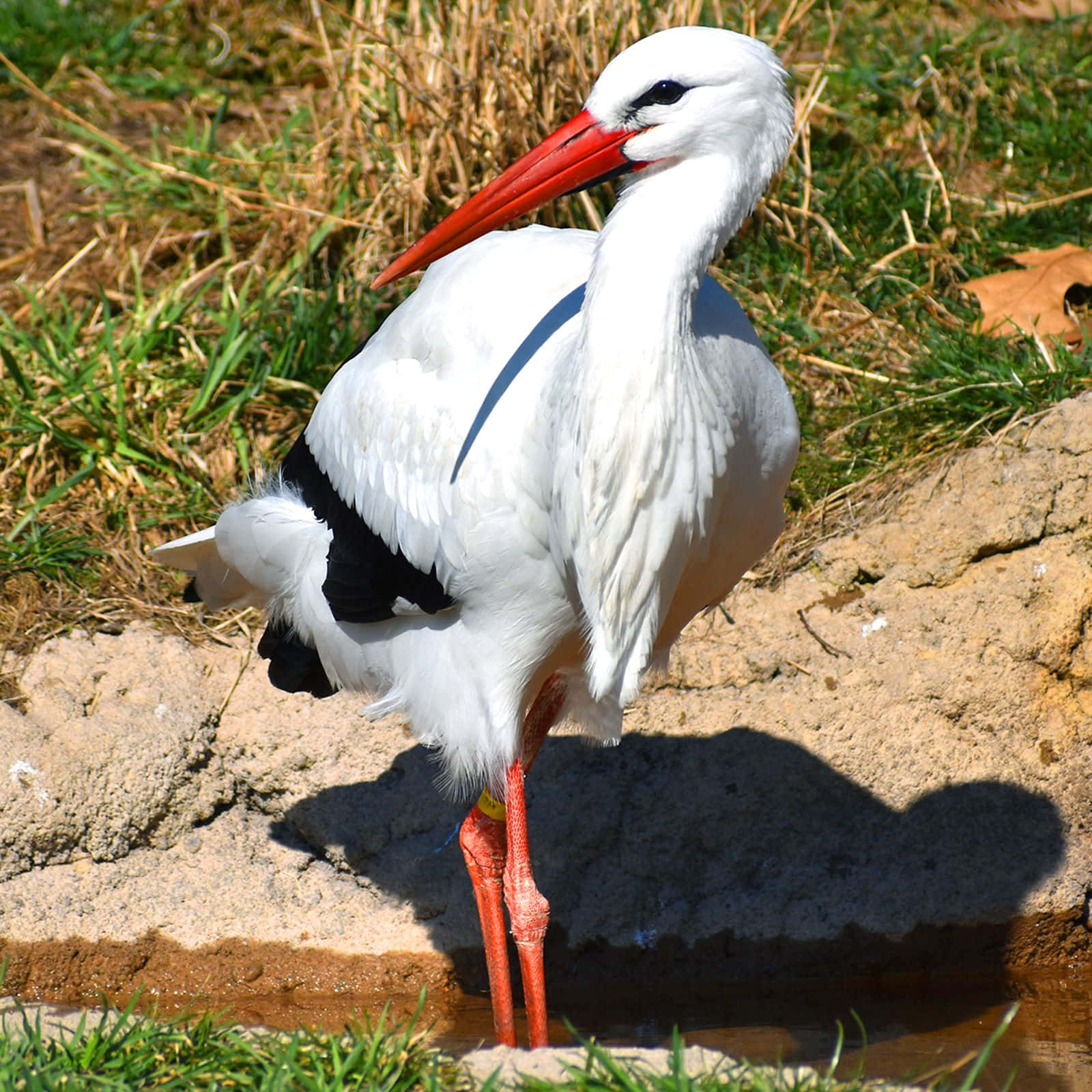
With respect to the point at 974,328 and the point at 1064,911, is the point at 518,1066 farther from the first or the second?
the point at 974,328

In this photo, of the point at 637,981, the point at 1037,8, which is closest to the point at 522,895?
the point at 637,981

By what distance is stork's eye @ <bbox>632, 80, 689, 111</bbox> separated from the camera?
272 cm

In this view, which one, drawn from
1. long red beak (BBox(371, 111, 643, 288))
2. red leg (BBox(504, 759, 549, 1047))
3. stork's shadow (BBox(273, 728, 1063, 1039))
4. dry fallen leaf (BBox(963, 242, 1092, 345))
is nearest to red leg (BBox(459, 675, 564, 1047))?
red leg (BBox(504, 759, 549, 1047))

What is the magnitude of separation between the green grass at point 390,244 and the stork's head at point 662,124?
1971 millimetres

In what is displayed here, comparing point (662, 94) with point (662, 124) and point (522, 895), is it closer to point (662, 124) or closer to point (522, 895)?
point (662, 124)

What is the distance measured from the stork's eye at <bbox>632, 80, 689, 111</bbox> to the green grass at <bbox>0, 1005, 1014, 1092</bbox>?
1679 mm

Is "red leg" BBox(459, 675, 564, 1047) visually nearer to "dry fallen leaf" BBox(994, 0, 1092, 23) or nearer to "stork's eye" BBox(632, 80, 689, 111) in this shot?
"stork's eye" BBox(632, 80, 689, 111)

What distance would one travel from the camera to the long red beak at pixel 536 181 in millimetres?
2797

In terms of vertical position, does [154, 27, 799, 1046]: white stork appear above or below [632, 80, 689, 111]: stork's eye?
below

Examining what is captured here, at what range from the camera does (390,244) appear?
5.33 meters

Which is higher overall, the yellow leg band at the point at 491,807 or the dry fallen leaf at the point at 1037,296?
the yellow leg band at the point at 491,807

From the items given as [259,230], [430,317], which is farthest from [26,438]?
[430,317]

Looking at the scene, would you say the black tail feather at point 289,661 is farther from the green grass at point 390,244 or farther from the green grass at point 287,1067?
the green grass at point 287,1067

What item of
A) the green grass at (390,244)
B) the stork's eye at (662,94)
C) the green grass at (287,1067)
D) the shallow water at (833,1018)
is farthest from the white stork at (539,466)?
the green grass at (390,244)
